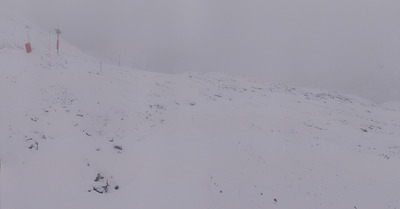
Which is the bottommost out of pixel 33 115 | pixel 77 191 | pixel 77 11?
pixel 77 191

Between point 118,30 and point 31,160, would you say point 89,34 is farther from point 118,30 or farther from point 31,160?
point 31,160

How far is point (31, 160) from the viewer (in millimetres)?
17344

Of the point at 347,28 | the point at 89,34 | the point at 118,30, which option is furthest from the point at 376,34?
the point at 89,34

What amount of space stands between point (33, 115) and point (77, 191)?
6.26 metres

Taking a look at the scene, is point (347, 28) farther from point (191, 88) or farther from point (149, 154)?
point (149, 154)

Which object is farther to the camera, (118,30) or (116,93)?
(118,30)

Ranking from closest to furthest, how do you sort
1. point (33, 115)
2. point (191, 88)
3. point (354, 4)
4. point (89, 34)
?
point (33, 115), point (191, 88), point (89, 34), point (354, 4)

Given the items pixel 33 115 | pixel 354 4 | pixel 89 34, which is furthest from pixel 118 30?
pixel 354 4

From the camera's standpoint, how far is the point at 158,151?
21719 millimetres

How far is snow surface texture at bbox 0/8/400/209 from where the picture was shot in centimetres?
1739

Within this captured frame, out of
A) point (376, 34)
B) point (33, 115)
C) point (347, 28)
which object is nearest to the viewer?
point (33, 115)

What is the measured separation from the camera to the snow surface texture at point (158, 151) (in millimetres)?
17394

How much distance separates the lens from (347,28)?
13975cm

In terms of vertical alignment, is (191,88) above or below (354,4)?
below
